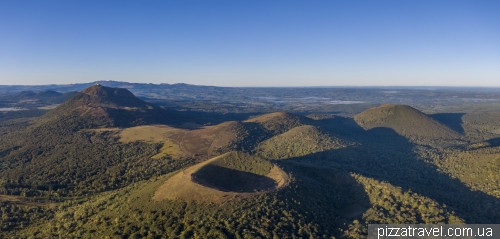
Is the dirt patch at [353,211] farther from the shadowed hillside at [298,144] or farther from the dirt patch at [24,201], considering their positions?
the dirt patch at [24,201]

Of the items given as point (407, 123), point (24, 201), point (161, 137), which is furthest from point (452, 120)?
point (24, 201)

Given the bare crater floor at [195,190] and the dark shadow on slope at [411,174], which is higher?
the bare crater floor at [195,190]

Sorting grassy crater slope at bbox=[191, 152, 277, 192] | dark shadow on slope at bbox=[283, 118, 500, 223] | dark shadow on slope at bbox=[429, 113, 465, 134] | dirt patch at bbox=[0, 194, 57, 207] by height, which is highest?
grassy crater slope at bbox=[191, 152, 277, 192]

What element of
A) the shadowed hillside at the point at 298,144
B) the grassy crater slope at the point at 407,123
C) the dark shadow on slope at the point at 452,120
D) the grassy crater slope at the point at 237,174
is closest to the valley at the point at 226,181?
the grassy crater slope at the point at 237,174

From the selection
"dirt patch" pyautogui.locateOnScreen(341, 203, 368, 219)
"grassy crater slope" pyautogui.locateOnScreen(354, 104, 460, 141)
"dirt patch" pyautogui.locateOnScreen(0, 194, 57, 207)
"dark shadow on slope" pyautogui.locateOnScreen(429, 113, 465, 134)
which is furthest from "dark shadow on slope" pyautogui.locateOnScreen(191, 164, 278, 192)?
"dark shadow on slope" pyautogui.locateOnScreen(429, 113, 465, 134)

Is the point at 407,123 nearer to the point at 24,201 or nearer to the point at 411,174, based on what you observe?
the point at 411,174

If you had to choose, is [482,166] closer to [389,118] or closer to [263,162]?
[263,162]

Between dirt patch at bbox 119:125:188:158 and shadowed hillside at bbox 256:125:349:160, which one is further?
shadowed hillside at bbox 256:125:349:160

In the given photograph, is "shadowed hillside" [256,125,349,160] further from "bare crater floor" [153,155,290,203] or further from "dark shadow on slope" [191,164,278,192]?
"bare crater floor" [153,155,290,203]
